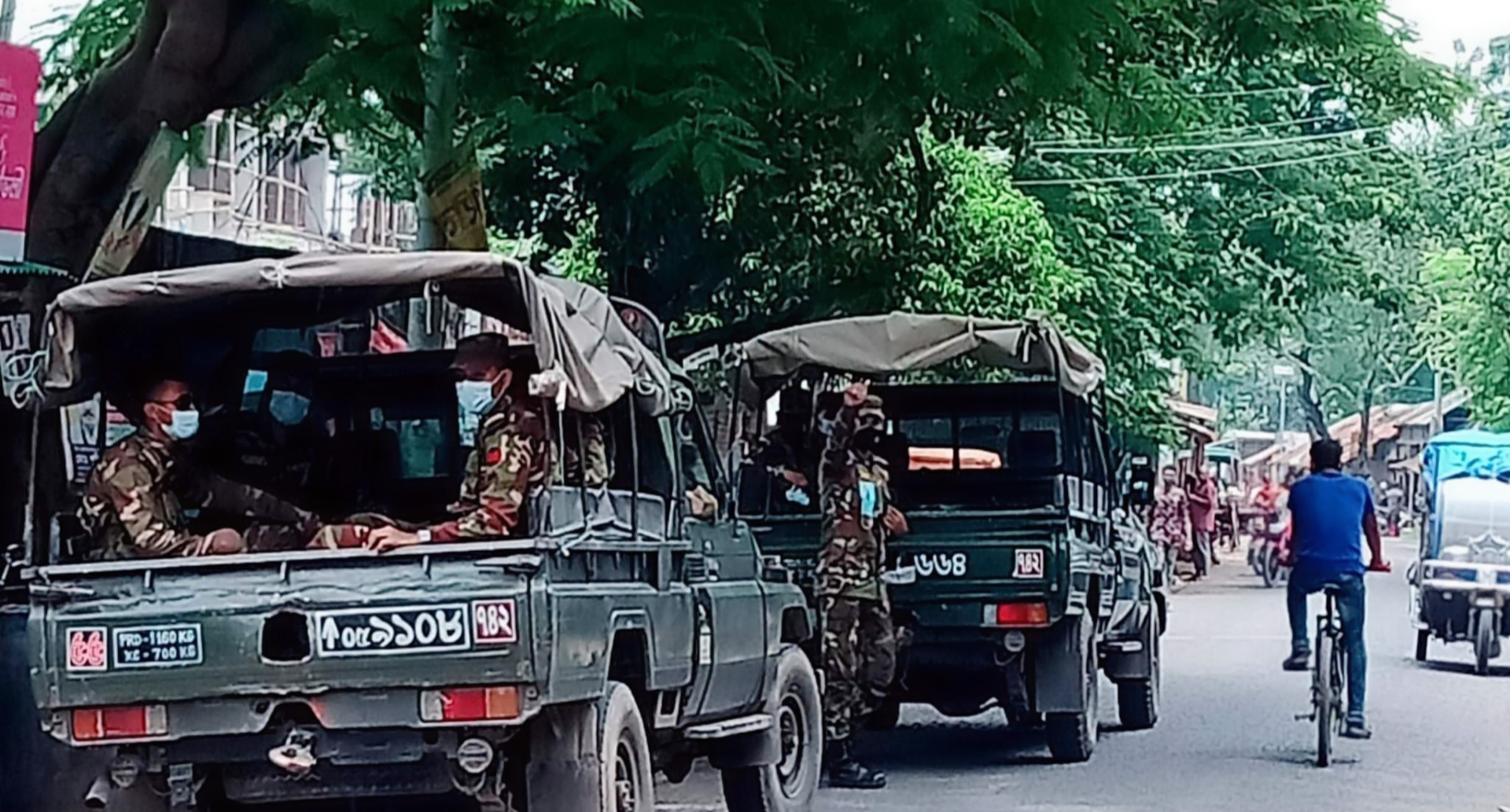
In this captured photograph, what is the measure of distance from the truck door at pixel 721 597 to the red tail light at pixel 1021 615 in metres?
2.07

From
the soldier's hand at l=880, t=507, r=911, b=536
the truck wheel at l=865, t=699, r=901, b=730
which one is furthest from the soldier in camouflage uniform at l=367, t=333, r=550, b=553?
the truck wheel at l=865, t=699, r=901, b=730

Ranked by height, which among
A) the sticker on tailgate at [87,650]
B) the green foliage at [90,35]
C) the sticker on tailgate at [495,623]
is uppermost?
the green foliage at [90,35]

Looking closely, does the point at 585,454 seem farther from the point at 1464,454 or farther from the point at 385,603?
the point at 1464,454

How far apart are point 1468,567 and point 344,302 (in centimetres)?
1223

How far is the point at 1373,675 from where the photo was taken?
1923 cm

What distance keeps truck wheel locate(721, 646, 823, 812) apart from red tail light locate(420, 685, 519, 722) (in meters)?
3.05

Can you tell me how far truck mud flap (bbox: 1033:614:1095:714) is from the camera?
41.6 ft

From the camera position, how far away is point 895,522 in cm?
1216

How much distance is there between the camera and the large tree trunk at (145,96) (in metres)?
12.4

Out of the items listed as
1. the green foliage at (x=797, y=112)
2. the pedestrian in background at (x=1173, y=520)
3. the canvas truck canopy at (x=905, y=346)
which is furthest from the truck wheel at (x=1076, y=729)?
the pedestrian in background at (x=1173, y=520)

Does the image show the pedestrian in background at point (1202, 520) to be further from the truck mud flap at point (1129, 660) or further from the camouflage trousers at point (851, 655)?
the camouflage trousers at point (851, 655)

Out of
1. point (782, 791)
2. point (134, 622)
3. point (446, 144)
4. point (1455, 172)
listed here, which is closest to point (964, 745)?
point (782, 791)

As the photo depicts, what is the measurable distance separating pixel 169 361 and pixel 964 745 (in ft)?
22.0

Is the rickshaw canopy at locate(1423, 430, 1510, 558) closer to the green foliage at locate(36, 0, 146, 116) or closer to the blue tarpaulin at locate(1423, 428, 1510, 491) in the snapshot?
the blue tarpaulin at locate(1423, 428, 1510, 491)
